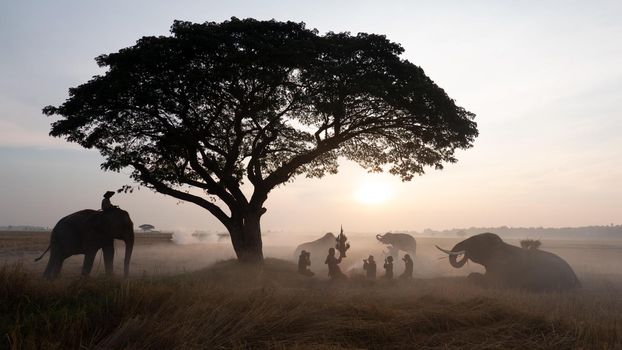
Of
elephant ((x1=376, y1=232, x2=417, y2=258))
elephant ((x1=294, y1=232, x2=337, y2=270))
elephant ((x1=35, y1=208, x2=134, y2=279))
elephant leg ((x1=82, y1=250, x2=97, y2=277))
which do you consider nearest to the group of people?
elephant ((x1=35, y1=208, x2=134, y2=279))

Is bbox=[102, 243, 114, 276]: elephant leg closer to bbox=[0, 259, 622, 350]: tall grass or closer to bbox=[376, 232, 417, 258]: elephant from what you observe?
bbox=[0, 259, 622, 350]: tall grass

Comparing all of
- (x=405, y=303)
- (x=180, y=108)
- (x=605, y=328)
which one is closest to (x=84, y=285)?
(x=405, y=303)

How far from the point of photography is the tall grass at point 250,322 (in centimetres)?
503

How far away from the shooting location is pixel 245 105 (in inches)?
722

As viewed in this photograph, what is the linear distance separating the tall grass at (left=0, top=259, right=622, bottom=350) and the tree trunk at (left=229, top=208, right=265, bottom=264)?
11.1 meters

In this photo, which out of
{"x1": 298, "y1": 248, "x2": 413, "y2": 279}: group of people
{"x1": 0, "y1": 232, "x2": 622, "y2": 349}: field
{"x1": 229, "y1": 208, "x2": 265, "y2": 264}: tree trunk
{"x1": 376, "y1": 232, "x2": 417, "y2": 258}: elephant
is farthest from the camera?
{"x1": 376, "y1": 232, "x2": 417, "y2": 258}: elephant

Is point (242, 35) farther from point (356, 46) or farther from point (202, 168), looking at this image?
point (202, 168)

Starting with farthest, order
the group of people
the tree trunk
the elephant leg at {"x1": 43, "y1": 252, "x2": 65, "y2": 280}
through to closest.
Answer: the tree trunk < the group of people < the elephant leg at {"x1": 43, "y1": 252, "x2": 65, "y2": 280}

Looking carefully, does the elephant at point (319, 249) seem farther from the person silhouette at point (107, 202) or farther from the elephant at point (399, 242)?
the person silhouette at point (107, 202)

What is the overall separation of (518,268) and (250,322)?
13.5m

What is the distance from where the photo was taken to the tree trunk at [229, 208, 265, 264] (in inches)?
746

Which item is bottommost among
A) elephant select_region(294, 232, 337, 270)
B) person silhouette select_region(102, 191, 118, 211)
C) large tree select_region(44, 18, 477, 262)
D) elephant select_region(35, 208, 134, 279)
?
elephant select_region(294, 232, 337, 270)

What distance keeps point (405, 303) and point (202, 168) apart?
13.3 metres

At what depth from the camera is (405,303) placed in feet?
26.9
